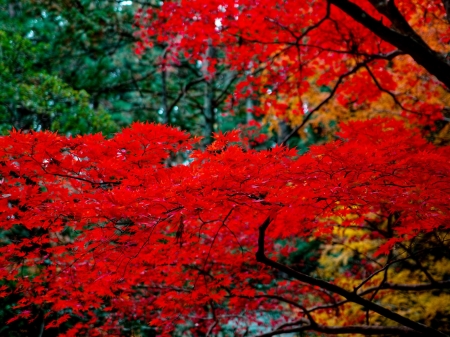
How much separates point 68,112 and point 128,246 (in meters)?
4.40

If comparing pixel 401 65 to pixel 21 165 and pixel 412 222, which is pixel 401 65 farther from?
pixel 21 165

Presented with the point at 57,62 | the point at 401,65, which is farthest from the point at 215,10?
the point at 401,65

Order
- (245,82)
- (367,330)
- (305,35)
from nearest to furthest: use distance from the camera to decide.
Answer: (367,330), (305,35), (245,82)

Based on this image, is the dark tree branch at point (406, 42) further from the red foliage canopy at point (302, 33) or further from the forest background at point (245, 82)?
the red foliage canopy at point (302, 33)

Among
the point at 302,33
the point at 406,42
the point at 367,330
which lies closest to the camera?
the point at 406,42

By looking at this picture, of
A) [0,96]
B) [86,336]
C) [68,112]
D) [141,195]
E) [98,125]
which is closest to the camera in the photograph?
[141,195]

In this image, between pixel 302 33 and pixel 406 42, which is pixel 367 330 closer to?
pixel 406 42

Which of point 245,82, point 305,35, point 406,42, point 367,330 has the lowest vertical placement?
point 367,330

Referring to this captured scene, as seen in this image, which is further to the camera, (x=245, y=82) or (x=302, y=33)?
(x=245, y=82)

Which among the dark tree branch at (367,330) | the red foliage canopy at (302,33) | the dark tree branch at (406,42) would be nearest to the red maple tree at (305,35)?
the red foliage canopy at (302,33)

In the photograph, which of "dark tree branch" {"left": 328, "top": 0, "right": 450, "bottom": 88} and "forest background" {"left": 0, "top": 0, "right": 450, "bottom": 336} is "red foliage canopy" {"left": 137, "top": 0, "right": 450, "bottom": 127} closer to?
"forest background" {"left": 0, "top": 0, "right": 450, "bottom": 336}

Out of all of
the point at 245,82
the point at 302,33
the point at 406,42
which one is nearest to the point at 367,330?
the point at 406,42

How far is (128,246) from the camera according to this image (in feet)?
9.32

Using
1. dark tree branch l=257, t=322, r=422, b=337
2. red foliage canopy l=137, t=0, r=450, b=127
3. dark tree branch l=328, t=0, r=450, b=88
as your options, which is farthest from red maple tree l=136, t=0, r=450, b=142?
dark tree branch l=257, t=322, r=422, b=337
